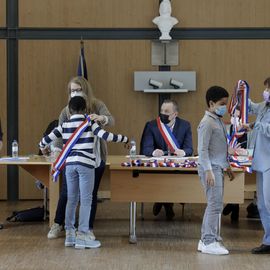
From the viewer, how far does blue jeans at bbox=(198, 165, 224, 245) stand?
5.48 meters

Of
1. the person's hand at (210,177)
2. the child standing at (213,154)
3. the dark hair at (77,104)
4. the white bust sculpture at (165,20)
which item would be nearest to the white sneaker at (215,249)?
the child standing at (213,154)

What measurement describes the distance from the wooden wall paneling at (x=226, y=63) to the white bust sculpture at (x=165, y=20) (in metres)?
0.30

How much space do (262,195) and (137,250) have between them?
46.5 inches

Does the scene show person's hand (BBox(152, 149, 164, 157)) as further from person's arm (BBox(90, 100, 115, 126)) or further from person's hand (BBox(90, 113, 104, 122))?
person's hand (BBox(90, 113, 104, 122))

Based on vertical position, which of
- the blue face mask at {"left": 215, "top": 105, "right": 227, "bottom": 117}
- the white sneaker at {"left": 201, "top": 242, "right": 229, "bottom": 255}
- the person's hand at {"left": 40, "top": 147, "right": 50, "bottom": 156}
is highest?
the blue face mask at {"left": 215, "top": 105, "right": 227, "bottom": 117}

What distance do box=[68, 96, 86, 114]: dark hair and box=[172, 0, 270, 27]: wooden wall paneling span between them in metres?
3.57

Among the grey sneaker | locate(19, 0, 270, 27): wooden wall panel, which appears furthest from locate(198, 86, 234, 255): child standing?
locate(19, 0, 270, 27): wooden wall panel

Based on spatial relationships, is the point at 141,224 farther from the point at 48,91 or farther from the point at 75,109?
the point at 48,91

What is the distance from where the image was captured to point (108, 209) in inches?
323

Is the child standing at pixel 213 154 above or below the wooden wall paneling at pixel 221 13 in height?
below

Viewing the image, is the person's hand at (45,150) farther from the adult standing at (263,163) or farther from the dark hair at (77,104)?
the adult standing at (263,163)

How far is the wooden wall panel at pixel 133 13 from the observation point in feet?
29.6

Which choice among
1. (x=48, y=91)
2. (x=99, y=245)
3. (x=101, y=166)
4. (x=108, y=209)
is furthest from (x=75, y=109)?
(x=48, y=91)

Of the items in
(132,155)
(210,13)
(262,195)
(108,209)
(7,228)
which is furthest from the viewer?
(210,13)
